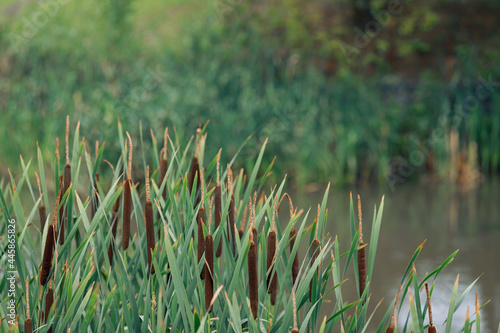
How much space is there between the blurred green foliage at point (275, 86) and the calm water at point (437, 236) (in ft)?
1.40

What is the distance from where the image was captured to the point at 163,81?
643cm

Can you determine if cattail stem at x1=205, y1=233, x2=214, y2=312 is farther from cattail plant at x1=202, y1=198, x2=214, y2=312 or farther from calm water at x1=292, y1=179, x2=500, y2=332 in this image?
calm water at x1=292, y1=179, x2=500, y2=332

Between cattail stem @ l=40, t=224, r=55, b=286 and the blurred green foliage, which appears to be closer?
cattail stem @ l=40, t=224, r=55, b=286

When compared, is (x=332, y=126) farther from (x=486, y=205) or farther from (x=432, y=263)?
(x=432, y=263)

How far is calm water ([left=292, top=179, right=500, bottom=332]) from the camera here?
3598 mm

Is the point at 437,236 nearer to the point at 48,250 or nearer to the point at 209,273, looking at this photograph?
the point at 209,273

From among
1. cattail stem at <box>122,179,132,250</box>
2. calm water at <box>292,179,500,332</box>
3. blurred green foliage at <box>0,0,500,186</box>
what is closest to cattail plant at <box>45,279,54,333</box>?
cattail stem at <box>122,179,132,250</box>

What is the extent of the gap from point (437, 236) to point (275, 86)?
9.27 ft

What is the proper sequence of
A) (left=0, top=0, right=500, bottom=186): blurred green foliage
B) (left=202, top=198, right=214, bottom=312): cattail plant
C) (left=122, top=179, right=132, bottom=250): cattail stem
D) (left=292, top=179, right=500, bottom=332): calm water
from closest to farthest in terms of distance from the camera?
(left=202, top=198, right=214, bottom=312): cattail plant < (left=122, top=179, right=132, bottom=250): cattail stem < (left=292, top=179, right=500, bottom=332): calm water < (left=0, top=0, right=500, bottom=186): blurred green foliage

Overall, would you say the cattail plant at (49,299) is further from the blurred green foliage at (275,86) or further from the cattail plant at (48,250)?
the blurred green foliage at (275,86)

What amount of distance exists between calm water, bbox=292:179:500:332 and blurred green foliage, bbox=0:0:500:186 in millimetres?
426

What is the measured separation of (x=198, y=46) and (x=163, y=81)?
40.5 inches

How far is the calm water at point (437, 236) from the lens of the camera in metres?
3.60

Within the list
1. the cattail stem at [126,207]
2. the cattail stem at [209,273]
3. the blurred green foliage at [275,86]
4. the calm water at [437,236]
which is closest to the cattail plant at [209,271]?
the cattail stem at [209,273]
